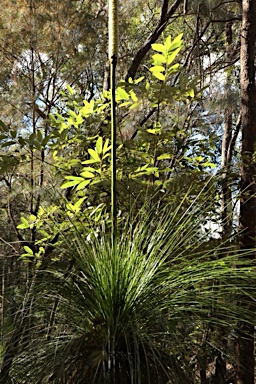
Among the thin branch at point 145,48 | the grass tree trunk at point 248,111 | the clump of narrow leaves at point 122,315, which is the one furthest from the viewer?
the thin branch at point 145,48

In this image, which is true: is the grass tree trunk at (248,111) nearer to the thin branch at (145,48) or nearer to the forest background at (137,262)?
the forest background at (137,262)

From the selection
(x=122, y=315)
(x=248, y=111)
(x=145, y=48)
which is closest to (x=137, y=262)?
(x=122, y=315)

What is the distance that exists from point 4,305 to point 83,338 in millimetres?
268

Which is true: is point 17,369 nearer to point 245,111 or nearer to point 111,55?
point 111,55

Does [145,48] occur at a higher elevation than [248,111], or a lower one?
higher

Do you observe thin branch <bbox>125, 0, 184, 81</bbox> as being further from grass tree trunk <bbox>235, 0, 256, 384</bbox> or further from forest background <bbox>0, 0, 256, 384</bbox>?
grass tree trunk <bbox>235, 0, 256, 384</bbox>

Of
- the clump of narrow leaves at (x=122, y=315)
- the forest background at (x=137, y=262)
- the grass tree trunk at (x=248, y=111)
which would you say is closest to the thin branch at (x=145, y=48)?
the forest background at (x=137, y=262)

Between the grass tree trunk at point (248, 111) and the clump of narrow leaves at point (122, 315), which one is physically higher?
the grass tree trunk at point (248, 111)

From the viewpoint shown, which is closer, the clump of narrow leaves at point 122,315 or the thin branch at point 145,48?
the clump of narrow leaves at point 122,315

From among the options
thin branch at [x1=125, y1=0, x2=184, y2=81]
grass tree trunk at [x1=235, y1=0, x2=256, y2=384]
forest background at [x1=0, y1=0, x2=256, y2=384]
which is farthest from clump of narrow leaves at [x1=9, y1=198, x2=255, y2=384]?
thin branch at [x1=125, y1=0, x2=184, y2=81]

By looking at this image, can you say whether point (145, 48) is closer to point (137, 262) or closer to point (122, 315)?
point (137, 262)

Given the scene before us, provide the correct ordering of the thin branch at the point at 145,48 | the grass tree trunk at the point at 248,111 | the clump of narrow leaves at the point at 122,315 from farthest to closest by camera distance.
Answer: the thin branch at the point at 145,48, the grass tree trunk at the point at 248,111, the clump of narrow leaves at the point at 122,315

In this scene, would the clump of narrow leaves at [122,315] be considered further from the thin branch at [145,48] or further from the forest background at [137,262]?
the thin branch at [145,48]

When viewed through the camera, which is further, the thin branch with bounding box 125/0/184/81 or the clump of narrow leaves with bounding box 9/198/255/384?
the thin branch with bounding box 125/0/184/81
